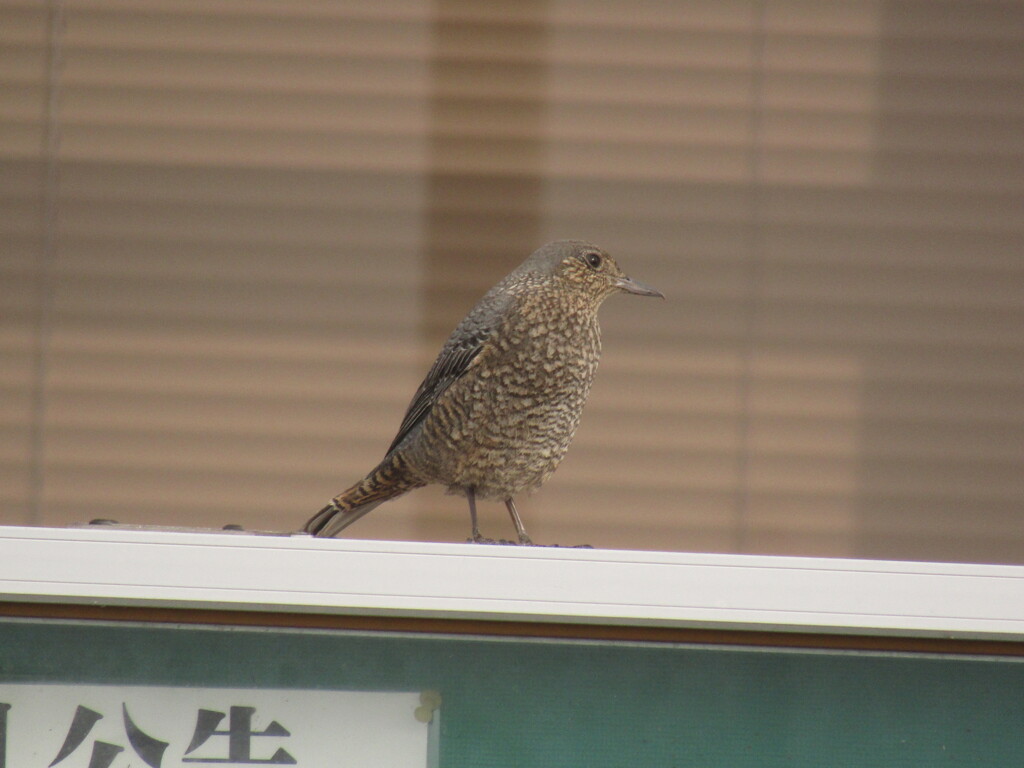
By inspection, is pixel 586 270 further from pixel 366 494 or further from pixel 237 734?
pixel 237 734

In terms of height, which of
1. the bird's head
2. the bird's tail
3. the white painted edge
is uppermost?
the bird's head

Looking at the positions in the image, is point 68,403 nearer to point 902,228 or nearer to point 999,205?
point 902,228

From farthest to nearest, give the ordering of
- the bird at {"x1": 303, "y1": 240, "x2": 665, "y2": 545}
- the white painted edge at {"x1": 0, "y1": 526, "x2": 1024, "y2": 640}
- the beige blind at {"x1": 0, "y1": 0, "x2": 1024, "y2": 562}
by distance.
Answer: the beige blind at {"x1": 0, "y1": 0, "x2": 1024, "y2": 562} < the bird at {"x1": 303, "y1": 240, "x2": 665, "y2": 545} < the white painted edge at {"x1": 0, "y1": 526, "x2": 1024, "y2": 640}

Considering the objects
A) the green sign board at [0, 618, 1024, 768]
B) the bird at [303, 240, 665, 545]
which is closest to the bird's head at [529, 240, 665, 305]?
the bird at [303, 240, 665, 545]

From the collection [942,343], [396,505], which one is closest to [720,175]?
[942,343]

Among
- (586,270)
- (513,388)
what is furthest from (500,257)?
(513,388)

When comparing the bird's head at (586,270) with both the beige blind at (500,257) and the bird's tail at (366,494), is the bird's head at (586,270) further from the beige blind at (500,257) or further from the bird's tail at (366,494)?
the beige blind at (500,257)

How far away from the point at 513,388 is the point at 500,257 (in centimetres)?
→ 125

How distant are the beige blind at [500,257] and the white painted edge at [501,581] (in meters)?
1.90

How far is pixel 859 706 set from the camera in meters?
1.05

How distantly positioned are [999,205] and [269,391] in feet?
6.56

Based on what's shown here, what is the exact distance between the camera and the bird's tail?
1.83 metres

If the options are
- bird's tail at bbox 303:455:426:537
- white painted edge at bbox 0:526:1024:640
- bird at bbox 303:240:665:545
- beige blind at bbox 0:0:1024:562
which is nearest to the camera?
white painted edge at bbox 0:526:1024:640

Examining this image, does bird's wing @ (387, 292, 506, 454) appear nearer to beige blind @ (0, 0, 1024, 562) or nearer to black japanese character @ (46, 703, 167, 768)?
black japanese character @ (46, 703, 167, 768)
